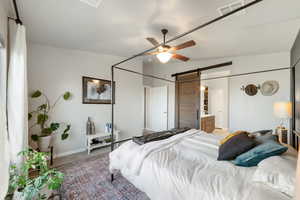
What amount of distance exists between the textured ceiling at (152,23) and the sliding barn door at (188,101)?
5.32 ft

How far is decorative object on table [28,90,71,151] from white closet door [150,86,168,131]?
3371 mm

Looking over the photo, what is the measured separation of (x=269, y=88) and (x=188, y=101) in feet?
7.30

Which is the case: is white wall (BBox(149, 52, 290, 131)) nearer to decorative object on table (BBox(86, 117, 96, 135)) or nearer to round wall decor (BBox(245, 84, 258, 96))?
round wall decor (BBox(245, 84, 258, 96))

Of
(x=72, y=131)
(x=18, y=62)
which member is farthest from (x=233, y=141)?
(x=72, y=131)

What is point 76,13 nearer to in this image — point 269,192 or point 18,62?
point 18,62

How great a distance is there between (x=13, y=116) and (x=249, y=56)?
503cm

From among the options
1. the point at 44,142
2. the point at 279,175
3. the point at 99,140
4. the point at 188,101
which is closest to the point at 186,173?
the point at 279,175

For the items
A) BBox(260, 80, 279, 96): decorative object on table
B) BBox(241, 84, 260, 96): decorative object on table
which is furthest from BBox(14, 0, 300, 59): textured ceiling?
BBox(241, 84, 260, 96): decorative object on table

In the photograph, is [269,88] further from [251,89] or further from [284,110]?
[284,110]

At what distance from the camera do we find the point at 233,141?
5.52 ft

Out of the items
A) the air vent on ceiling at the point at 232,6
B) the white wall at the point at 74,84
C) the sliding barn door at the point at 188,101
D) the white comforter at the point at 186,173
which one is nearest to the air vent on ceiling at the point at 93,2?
the air vent on ceiling at the point at 232,6

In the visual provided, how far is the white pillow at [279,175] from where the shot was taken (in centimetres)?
99

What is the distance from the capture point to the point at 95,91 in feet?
12.4

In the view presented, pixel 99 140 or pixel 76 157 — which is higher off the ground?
pixel 99 140
